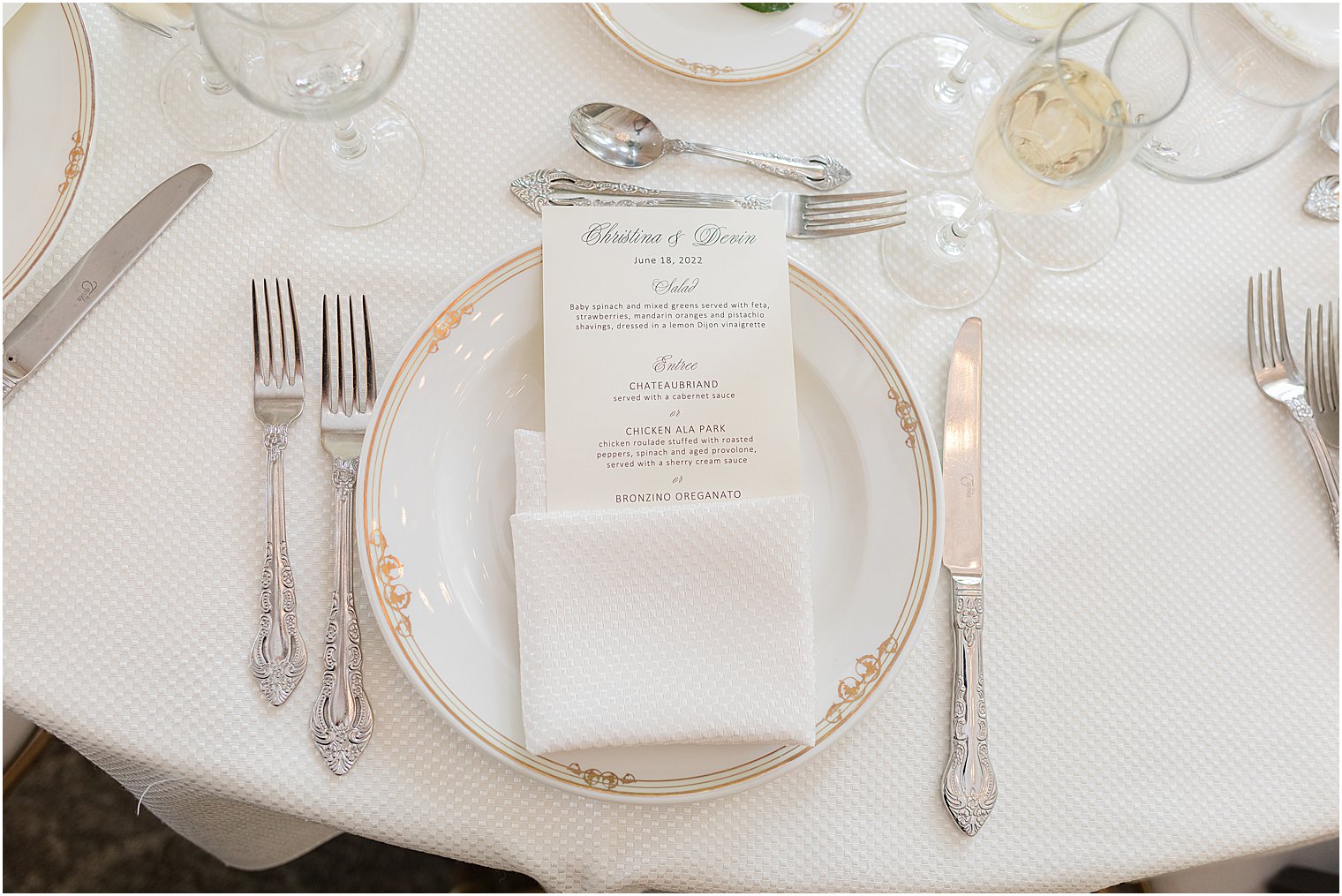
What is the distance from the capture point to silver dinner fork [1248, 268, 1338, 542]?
2.26 ft

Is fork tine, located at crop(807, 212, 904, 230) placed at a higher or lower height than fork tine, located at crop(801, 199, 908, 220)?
lower

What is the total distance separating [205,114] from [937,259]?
64 centimetres

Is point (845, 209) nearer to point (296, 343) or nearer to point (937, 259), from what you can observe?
point (937, 259)

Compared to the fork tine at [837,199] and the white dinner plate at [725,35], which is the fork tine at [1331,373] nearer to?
the fork tine at [837,199]

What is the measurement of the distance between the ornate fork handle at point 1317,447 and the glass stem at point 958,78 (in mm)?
406

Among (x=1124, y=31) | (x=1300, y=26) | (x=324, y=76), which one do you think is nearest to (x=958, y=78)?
(x=1124, y=31)

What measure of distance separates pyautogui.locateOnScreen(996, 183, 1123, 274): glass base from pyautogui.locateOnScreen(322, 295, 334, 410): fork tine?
594mm

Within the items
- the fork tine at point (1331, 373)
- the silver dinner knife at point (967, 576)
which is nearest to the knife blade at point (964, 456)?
the silver dinner knife at point (967, 576)

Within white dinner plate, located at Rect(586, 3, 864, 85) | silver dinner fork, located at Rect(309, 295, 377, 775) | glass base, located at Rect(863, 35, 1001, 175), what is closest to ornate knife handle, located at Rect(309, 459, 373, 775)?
silver dinner fork, located at Rect(309, 295, 377, 775)

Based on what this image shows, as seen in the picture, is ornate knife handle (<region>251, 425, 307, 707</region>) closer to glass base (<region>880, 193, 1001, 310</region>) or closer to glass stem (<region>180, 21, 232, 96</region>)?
glass stem (<region>180, 21, 232, 96</region>)

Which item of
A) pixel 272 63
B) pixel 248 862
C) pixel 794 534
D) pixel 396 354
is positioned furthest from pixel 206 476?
pixel 248 862

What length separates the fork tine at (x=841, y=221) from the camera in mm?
692

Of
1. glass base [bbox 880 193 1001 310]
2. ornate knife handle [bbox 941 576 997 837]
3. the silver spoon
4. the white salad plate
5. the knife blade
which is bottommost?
ornate knife handle [bbox 941 576 997 837]

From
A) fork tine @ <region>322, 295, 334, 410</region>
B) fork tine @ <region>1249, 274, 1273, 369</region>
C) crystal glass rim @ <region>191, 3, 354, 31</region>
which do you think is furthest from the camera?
fork tine @ <region>1249, 274, 1273, 369</region>
